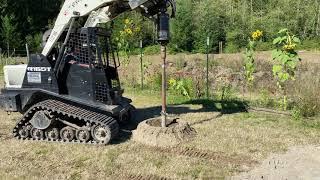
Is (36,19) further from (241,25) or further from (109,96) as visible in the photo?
(109,96)

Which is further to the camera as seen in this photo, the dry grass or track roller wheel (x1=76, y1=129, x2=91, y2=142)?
track roller wheel (x1=76, y1=129, x2=91, y2=142)

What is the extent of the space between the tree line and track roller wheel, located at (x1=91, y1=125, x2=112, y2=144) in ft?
78.7

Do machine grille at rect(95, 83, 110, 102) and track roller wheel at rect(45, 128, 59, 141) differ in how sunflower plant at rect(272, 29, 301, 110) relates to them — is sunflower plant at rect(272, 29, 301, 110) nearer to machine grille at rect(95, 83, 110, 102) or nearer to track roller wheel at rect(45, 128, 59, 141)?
machine grille at rect(95, 83, 110, 102)

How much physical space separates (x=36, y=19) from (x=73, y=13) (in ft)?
105

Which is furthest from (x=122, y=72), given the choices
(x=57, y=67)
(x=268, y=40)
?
(x=268, y=40)

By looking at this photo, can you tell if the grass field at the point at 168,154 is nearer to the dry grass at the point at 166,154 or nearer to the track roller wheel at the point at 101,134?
the dry grass at the point at 166,154

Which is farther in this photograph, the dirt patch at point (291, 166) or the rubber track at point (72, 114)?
the rubber track at point (72, 114)

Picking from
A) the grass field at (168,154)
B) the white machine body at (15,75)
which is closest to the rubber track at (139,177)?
the grass field at (168,154)

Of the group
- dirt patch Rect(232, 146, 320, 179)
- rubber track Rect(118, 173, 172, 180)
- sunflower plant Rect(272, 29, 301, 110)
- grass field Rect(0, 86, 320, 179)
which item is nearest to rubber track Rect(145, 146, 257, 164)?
grass field Rect(0, 86, 320, 179)

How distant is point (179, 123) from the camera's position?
30.8 ft

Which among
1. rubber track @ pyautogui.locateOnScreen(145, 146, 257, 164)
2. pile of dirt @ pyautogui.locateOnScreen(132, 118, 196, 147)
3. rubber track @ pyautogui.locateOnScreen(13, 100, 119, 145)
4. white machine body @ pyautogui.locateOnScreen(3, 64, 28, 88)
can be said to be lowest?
rubber track @ pyautogui.locateOnScreen(145, 146, 257, 164)

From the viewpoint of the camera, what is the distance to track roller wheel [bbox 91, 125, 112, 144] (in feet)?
27.8

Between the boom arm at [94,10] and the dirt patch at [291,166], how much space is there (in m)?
3.83

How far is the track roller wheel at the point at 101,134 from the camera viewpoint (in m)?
8.47
